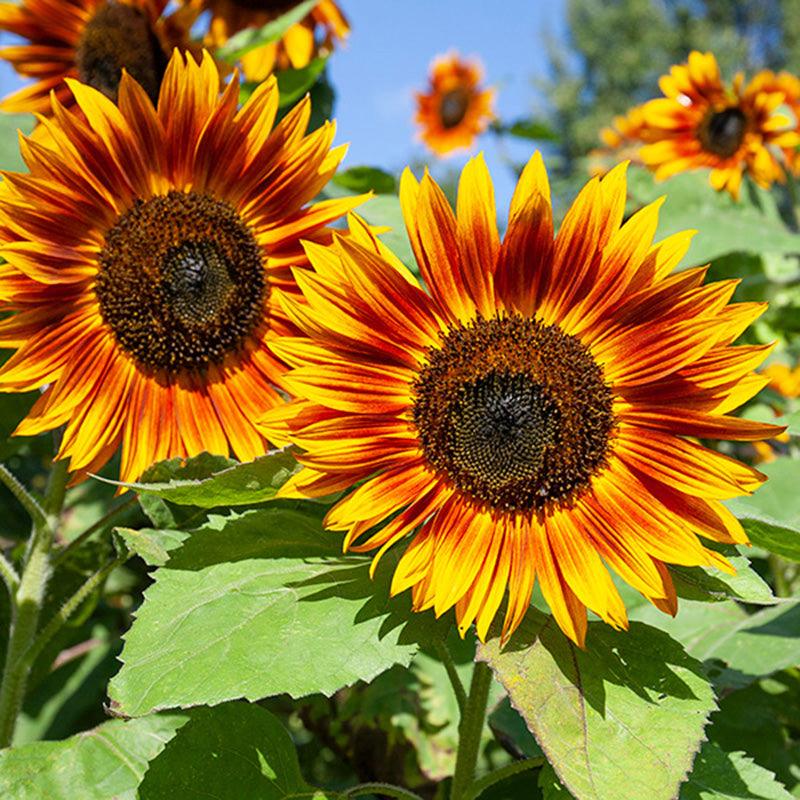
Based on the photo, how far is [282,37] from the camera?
202cm

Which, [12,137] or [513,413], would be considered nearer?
[513,413]

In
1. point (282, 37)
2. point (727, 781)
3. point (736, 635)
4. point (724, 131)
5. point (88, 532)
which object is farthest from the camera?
point (724, 131)

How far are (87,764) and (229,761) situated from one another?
16cm

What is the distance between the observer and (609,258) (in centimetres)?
98

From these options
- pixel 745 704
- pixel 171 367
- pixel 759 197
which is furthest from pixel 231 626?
pixel 759 197

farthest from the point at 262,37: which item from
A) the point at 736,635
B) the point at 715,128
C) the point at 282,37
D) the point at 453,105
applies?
the point at 453,105

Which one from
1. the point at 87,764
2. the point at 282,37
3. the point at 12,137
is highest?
the point at 282,37

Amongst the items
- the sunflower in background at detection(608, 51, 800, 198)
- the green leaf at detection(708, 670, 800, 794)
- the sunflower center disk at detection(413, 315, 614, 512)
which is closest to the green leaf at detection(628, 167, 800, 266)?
the sunflower in background at detection(608, 51, 800, 198)

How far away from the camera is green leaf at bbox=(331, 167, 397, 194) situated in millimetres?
1757

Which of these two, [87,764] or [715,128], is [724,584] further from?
[715,128]

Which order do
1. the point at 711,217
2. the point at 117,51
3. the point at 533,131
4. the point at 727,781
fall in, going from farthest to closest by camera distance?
the point at 533,131 < the point at 711,217 < the point at 117,51 < the point at 727,781

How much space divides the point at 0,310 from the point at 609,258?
633mm

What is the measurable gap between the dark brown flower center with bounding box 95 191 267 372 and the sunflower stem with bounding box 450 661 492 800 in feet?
1.55

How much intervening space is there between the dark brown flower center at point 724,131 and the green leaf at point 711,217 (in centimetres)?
13
